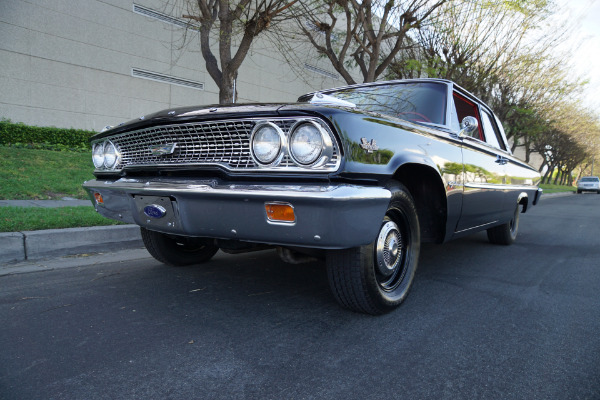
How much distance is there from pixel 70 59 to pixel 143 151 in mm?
12323

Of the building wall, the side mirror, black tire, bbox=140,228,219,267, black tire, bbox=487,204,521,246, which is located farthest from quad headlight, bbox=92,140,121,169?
the building wall

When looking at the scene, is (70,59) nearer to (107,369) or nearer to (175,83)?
(175,83)

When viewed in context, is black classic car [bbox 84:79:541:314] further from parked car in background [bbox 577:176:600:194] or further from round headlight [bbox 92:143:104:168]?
parked car in background [bbox 577:176:600:194]

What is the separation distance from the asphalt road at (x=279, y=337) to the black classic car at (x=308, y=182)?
0.33 metres

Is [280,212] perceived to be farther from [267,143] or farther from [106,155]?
[106,155]

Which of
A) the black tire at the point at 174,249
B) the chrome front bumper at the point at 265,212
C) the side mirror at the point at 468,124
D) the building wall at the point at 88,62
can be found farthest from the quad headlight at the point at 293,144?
the building wall at the point at 88,62

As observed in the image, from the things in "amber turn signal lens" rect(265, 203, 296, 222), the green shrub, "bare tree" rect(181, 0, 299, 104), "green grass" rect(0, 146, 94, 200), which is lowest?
"green grass" rect(0, 146, 94, 200)

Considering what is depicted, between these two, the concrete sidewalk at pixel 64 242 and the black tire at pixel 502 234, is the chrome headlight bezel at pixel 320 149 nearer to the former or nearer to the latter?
the concrete sidewalk at pixel 64 242

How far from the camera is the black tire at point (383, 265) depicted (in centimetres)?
216

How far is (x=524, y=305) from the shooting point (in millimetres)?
2754

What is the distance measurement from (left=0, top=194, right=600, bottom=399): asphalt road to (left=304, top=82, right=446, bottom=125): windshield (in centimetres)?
134

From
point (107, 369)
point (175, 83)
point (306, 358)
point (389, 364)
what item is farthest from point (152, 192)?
point (175, 83)

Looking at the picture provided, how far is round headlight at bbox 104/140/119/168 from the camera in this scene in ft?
9.48

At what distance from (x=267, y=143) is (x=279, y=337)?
1.01 metres
